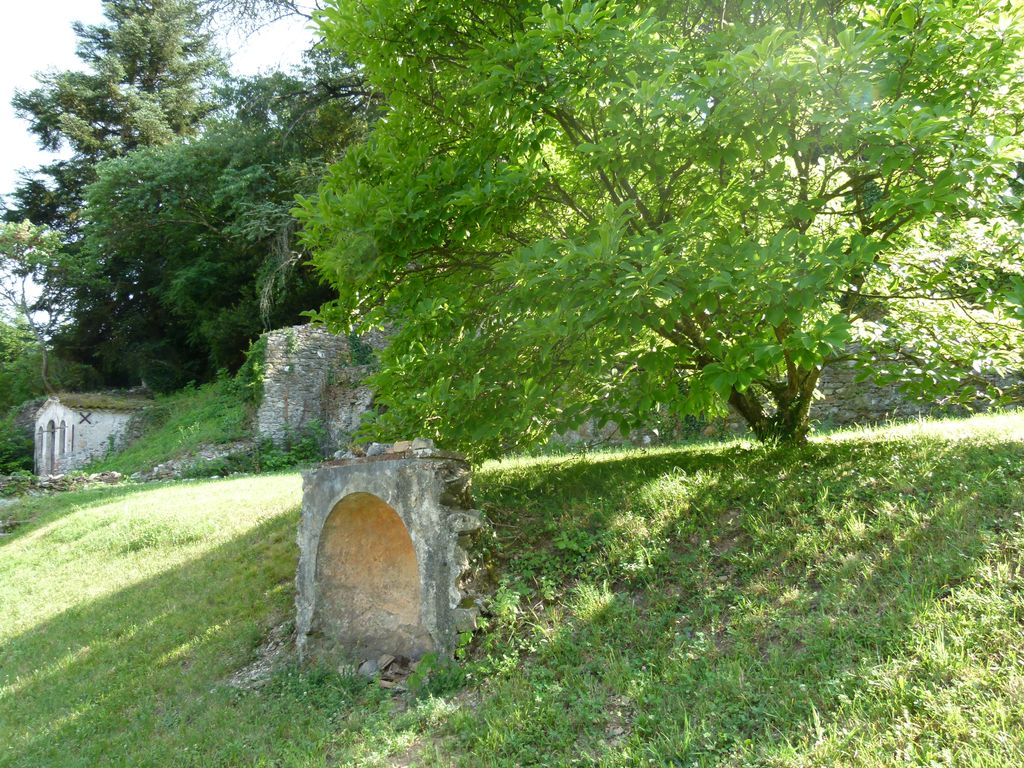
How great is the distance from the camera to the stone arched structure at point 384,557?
16.9 ft

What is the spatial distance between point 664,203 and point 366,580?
153 inches

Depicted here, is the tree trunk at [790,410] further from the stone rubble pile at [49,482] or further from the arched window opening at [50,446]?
the arched window opening at [50,446]

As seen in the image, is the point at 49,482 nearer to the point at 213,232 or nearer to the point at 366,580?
the point at 213,232

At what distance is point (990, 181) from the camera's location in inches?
182

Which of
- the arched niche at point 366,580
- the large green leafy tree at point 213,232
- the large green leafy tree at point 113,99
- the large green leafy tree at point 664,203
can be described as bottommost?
the arched niche at point 366,580

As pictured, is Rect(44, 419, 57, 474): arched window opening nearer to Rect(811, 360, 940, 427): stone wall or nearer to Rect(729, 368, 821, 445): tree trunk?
Rect(811, 360, 940, 427): stone wall

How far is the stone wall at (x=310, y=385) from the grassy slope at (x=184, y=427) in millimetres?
1001

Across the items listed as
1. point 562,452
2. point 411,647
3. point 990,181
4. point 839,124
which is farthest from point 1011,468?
point 562,452

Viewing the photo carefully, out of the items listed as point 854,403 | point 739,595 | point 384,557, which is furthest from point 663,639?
point 854,403

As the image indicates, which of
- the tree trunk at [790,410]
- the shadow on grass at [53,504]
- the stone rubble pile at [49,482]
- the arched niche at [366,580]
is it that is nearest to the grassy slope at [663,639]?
the tree trunk at [790,410]

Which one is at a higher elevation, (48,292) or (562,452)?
(48,292)

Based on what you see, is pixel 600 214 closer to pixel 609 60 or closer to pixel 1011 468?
pixel 609 60

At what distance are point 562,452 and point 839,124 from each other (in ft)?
23.6

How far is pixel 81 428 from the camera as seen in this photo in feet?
69.1
